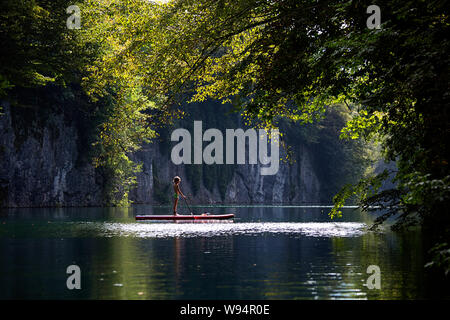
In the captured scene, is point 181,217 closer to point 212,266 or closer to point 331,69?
point 331,69

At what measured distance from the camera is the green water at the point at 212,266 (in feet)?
28.5

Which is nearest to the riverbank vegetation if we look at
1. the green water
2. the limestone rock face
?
the green water

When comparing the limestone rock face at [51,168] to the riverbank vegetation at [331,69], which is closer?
the riverbank vegetation at [331,69]

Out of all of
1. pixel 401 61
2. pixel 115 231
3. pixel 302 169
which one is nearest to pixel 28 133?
pixel 115 231

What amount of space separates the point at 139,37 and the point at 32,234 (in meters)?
7.37

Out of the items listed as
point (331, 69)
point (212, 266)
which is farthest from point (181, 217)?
point (212, 266)

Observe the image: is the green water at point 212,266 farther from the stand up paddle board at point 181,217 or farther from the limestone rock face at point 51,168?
the limestone rock face at point 51,168

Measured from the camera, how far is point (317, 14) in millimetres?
14344

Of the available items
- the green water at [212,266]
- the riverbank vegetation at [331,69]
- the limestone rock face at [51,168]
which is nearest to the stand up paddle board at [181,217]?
the riverbank vegetation at [331,69]

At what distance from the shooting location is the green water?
867 cm

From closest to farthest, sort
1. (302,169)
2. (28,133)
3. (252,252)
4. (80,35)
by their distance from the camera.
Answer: (252,252), (80,35), (28,133), (302,169)

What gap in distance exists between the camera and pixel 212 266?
11.6m
